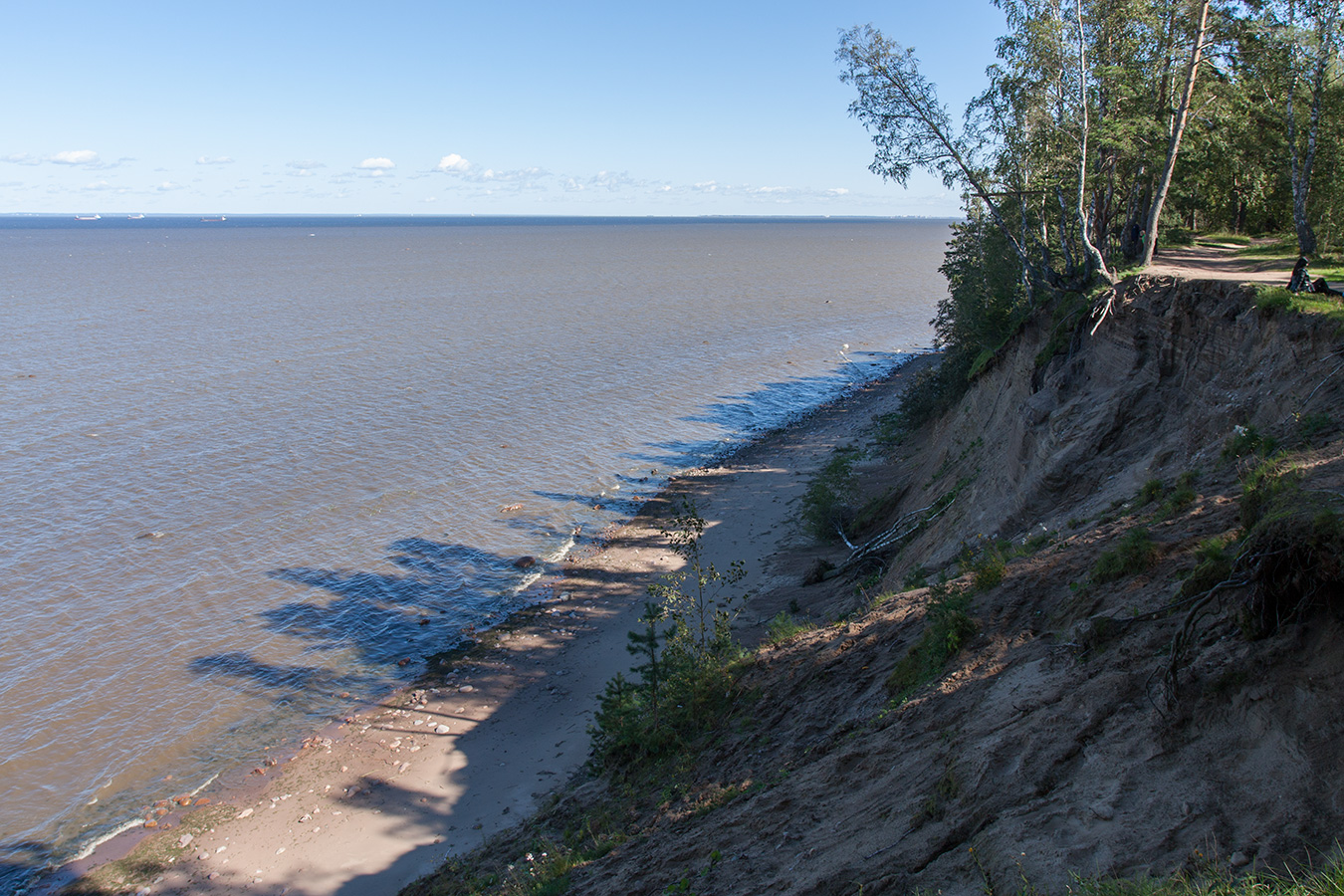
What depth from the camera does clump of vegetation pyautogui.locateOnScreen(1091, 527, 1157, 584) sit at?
9727mm

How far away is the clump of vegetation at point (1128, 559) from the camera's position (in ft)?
31.9

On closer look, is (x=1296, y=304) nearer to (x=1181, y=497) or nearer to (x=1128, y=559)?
(x=1181, y=497)

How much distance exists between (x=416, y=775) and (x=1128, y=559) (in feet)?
47.6

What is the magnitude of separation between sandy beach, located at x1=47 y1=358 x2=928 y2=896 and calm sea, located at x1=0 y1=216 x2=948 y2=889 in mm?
1182

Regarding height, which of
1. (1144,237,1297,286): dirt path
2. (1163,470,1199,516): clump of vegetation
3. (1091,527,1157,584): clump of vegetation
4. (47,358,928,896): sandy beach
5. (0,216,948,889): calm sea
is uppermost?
(1144,237,1297,286): dirt path

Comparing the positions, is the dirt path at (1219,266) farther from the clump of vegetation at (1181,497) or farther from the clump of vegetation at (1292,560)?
the clump of vegetation at (1292,560)

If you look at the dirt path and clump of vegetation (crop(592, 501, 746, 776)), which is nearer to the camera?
clump of vegetation (crop(592, 501, 746, 776))

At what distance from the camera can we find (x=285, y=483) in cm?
3300

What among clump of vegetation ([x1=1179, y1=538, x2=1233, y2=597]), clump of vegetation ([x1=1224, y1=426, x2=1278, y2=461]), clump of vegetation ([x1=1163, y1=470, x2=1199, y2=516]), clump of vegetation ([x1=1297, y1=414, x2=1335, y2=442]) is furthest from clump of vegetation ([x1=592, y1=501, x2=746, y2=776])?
clump of vegetation ([x1=1297, y1=414, x2=1335, y2=442])

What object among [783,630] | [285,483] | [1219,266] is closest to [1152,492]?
[783,630]

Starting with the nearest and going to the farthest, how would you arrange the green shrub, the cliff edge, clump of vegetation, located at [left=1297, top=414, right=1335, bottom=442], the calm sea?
the cliff edge < clump of vegetation, located at [left=1297, top=414, right=1335, bottom=442] < the green shrub < the calm sea

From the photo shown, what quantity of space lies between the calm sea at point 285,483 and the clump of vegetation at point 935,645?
14.6 meters

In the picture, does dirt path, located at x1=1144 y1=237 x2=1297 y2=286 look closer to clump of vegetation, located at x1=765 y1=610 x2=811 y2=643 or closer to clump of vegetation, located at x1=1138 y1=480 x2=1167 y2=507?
clump of vegetation, located at x1=1138 y1=480 x2=1167 y2=507

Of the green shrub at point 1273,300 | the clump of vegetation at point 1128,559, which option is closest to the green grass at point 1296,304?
the green shrub at point 1273,300
